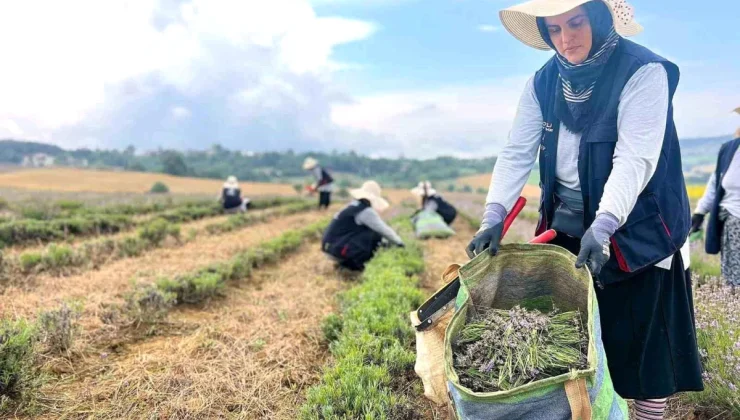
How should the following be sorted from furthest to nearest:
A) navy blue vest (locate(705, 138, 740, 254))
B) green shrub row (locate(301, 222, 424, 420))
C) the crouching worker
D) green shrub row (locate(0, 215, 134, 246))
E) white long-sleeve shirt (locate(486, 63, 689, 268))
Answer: green shrub row (locate(0, 215, 134, 246))
the crouching worker
navy blue vest (locate(705, 138, 740, 254))
green shrub row (locate(301, 222, 424, 420))
white long-sleeve shirt (locate(486, 63, 689, 268))

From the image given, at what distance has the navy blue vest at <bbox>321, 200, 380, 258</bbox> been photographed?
663cm

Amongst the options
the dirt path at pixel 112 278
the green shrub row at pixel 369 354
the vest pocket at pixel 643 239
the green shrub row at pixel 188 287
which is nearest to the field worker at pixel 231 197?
the dirt path at pixel 112 278

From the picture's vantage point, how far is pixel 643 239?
6.00 ft

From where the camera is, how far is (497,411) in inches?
57.5

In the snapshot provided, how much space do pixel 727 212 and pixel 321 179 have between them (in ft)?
45.6

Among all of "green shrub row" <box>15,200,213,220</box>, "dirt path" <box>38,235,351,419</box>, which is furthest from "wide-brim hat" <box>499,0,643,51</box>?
"green shrub row" <box>15,200,213,220</box>

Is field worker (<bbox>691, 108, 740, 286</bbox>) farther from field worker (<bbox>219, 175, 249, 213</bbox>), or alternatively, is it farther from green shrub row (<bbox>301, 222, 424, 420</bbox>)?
field worker (<bbox>219, 175, 249, 213</bbox>)

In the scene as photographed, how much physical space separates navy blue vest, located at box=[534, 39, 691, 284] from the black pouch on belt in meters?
0.07

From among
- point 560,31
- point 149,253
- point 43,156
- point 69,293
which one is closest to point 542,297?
point 560,31

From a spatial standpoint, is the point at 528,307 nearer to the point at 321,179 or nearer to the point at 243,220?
the point at 243,220

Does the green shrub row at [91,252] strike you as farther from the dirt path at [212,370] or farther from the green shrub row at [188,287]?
the dirt path at [212,370]

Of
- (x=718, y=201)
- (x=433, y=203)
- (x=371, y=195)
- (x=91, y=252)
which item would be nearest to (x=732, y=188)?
(x=718, y=201)

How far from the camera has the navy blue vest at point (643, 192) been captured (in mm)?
1820

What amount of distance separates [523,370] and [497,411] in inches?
7.8
